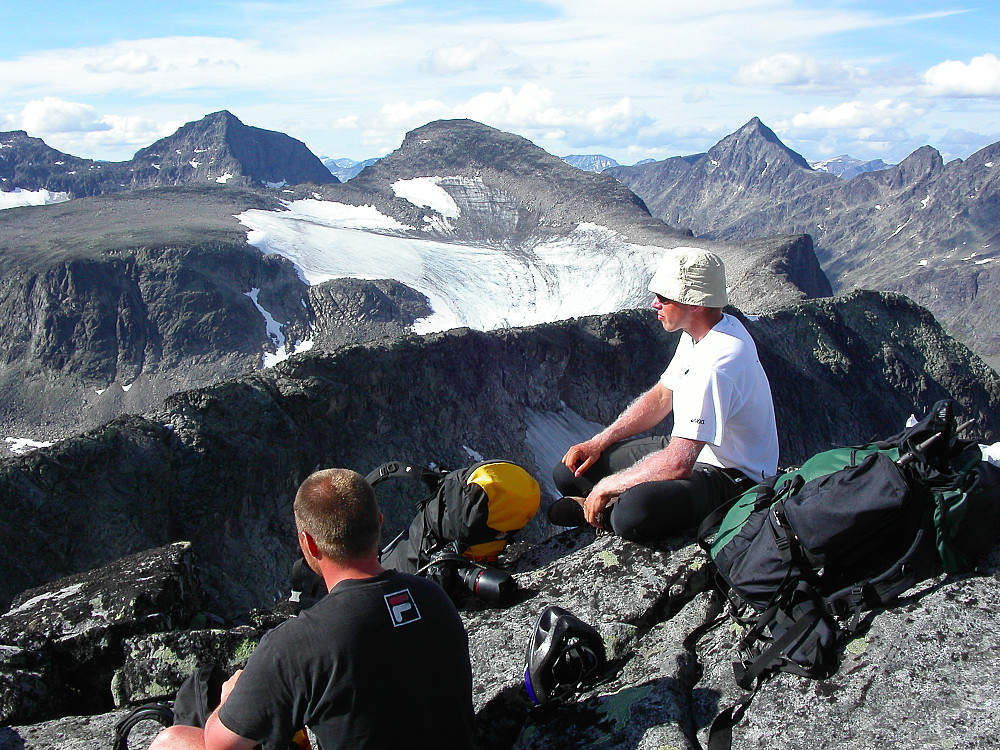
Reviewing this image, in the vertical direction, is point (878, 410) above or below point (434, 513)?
below

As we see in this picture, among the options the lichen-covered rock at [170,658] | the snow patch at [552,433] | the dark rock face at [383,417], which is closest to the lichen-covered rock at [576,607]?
the lichen-covered rock at [170,658]

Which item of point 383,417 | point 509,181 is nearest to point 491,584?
point 383,417

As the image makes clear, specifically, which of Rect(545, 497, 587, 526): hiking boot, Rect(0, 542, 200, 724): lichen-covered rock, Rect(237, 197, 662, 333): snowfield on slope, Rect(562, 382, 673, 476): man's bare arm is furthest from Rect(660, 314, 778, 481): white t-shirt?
Rect(237, 197, 662, 333): snowfield on slope

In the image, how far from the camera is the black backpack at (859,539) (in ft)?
13.5

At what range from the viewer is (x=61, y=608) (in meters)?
6.44

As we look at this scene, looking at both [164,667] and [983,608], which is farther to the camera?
[164,667]

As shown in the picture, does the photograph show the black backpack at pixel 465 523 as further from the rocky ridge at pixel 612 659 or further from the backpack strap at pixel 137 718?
the backpack strap at pixel 137 718

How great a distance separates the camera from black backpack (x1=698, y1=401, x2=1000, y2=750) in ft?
13.5

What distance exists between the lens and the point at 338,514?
3672 mm

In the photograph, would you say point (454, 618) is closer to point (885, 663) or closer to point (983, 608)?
point (885, 663)

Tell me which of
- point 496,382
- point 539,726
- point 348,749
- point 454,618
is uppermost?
point 454,618

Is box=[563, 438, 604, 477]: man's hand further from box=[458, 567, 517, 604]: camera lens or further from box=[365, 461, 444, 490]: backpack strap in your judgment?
box=[458, 567, 517, 604]: camera lens

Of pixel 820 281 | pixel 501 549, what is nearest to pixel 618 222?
pixel 820 281

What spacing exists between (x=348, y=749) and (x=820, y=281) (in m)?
128
